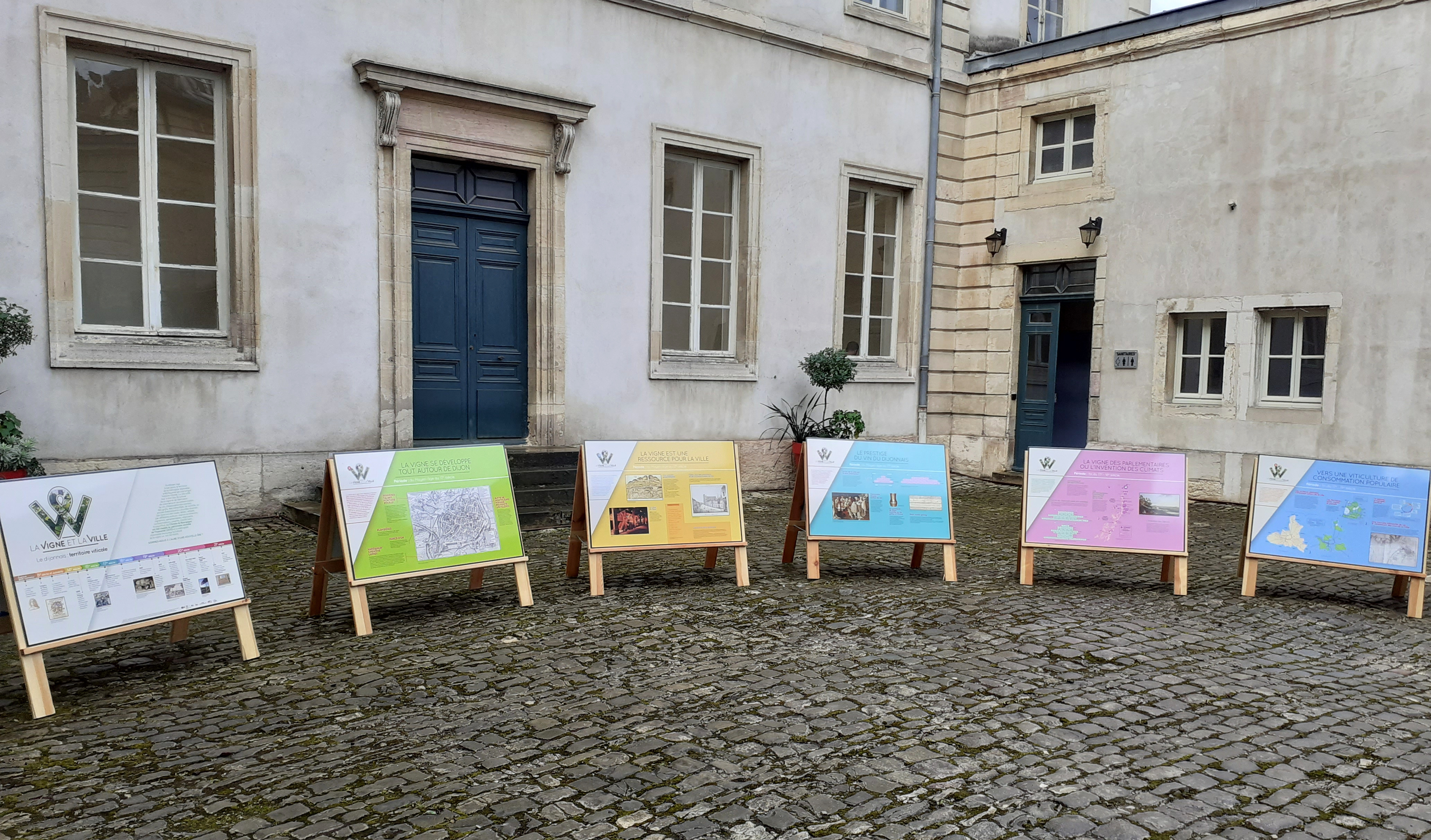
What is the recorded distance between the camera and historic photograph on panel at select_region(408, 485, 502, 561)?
5773mm

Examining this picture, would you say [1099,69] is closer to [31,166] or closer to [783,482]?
[783,482]

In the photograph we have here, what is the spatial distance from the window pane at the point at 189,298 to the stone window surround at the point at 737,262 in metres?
3.96

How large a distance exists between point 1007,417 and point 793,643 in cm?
829

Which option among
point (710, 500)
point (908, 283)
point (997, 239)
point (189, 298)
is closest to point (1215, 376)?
point (997, 239)

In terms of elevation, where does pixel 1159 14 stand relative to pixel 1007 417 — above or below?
above

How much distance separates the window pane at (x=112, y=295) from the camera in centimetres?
786

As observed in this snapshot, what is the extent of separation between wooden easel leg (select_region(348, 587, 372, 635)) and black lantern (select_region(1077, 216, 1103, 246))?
30.2 feet

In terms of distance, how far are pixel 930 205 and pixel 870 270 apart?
1.13 meters

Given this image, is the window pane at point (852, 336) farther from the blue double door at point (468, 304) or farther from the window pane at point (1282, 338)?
the window pane at point (1282, 338)

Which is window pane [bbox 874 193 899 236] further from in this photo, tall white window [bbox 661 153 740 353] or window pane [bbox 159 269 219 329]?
window pane [bbox 159 269 219 329]

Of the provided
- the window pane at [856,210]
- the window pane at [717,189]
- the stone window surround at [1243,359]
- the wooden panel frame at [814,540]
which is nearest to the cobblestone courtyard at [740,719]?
the wooden panel frame at [814,540]

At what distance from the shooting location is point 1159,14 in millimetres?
11320

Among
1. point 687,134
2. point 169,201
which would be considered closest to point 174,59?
point 169,201

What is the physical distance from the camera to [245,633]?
16.2ft
